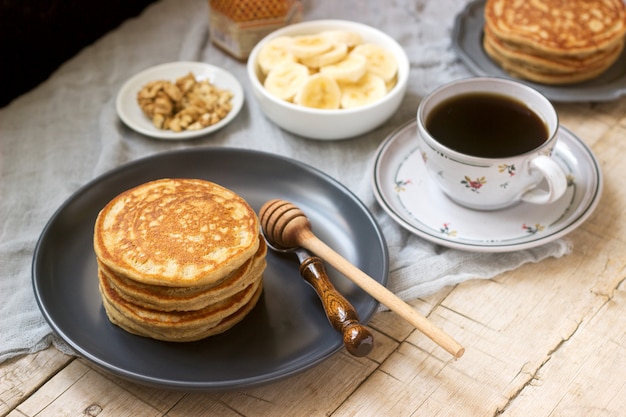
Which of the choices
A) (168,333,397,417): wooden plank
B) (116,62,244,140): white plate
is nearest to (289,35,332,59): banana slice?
(116,62,244,140): white plate

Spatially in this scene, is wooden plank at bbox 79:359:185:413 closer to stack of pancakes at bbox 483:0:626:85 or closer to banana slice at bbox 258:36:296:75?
banana slice at bbox 258:36:296:75

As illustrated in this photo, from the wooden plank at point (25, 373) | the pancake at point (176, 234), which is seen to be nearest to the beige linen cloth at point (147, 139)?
the wooden plank at point (25, 373)

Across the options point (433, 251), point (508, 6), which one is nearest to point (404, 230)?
point (433, 251)

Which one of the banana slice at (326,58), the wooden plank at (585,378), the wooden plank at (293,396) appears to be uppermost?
the banana slice at (326,58)

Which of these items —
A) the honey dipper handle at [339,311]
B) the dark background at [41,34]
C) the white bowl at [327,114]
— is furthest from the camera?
the dark background at [41,34]

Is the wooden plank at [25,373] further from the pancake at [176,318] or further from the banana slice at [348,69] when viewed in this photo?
the banana slice at [348,69]

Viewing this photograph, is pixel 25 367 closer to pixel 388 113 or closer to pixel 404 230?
pixel 404 230
